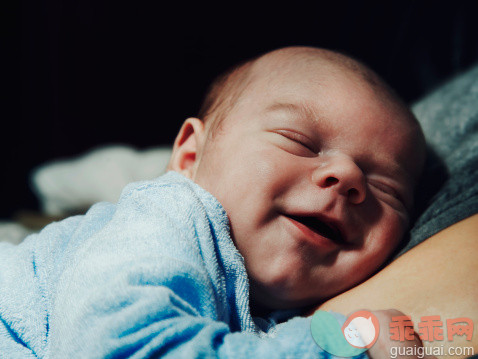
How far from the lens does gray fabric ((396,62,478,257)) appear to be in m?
0.94

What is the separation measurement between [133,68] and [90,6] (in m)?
0.30

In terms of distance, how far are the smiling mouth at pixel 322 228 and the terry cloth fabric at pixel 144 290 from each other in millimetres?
146

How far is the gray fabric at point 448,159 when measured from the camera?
94 cm

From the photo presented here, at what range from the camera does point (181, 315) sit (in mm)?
646

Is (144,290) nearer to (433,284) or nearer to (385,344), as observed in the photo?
(385,344)

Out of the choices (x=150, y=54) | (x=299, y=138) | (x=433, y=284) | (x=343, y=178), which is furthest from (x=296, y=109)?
(x=150, y=54)

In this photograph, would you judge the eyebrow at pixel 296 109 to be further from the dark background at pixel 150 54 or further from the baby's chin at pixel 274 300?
the dark background at pixel 150 54

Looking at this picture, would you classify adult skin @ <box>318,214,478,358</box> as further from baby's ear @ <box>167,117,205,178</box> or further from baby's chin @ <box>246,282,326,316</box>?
baby's ear @ <box>167,117,205,178</box>

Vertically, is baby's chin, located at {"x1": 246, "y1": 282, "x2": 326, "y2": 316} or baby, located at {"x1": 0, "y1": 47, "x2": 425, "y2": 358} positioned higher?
baby, located at {"x1": 0, "y1": 47, "x2": 425, "y2": 358}

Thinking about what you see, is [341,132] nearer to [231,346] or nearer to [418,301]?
[418,301]

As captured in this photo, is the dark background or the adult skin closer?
the adult skin

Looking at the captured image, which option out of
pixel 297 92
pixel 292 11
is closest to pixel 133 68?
pixel 292 11

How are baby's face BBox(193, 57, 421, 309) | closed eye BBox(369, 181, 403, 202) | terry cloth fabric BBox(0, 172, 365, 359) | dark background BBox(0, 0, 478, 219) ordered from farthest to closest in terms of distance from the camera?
dark background BBox(0, 0, 478, 219) → closed eye BBox(369, 181, 403, 202) → baby's face BBox(193, 57, 421, 309) → terry cloth fabric BBox(0, 172, 365, 359)

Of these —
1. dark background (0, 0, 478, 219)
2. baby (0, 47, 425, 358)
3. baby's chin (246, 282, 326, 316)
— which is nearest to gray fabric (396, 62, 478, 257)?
baby (0, 47, 425, 358)
